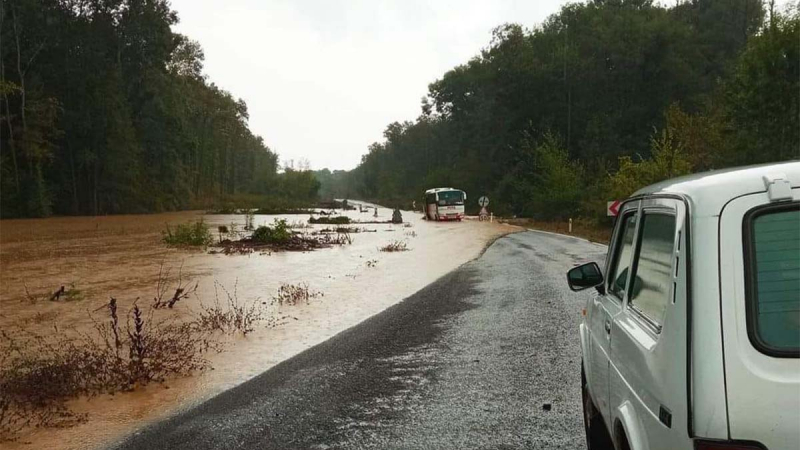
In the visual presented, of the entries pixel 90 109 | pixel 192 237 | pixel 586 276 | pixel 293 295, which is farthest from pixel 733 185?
pixel 90 109

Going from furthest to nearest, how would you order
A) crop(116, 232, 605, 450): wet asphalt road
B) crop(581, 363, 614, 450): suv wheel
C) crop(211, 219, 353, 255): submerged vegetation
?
1. crop(211, 219, 353, 255): submerged vegetation
2. crop(116, 232, 605, 450): wet asphalt road
3. crop(581, 363, 614, 450): suv wheel

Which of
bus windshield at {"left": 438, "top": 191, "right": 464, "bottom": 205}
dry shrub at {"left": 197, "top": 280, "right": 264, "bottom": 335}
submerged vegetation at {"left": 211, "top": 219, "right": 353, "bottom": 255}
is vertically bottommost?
dry shrub at {"left": 197, "top": 280, "right": 264, "bottom": 335}

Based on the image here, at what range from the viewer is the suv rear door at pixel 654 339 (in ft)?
6.71

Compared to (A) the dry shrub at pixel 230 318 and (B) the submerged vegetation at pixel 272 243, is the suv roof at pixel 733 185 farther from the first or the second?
(B) the submerged vegetation at pixel 272 243

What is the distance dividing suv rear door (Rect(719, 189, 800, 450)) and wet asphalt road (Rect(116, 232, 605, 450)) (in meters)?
2.98

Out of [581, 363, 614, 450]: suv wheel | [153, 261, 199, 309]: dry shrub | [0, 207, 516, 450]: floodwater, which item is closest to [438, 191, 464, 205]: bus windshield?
[0, 207, 516, 450]: floodwater

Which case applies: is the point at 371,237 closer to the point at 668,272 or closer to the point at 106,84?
the point at 668,272

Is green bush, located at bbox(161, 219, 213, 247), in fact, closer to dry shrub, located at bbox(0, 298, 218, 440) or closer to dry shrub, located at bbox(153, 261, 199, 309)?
dry shrub, located at bbox(153, 261, 199, 309)

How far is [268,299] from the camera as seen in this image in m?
13.7

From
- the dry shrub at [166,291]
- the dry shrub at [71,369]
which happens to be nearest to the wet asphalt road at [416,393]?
the dry shrub at [71,369]

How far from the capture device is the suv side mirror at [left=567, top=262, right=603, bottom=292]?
153 inches

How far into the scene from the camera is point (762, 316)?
1.98 meters

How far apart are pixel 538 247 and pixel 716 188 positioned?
22645 millimetres

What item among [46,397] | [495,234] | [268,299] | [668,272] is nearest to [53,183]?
[495,234]
